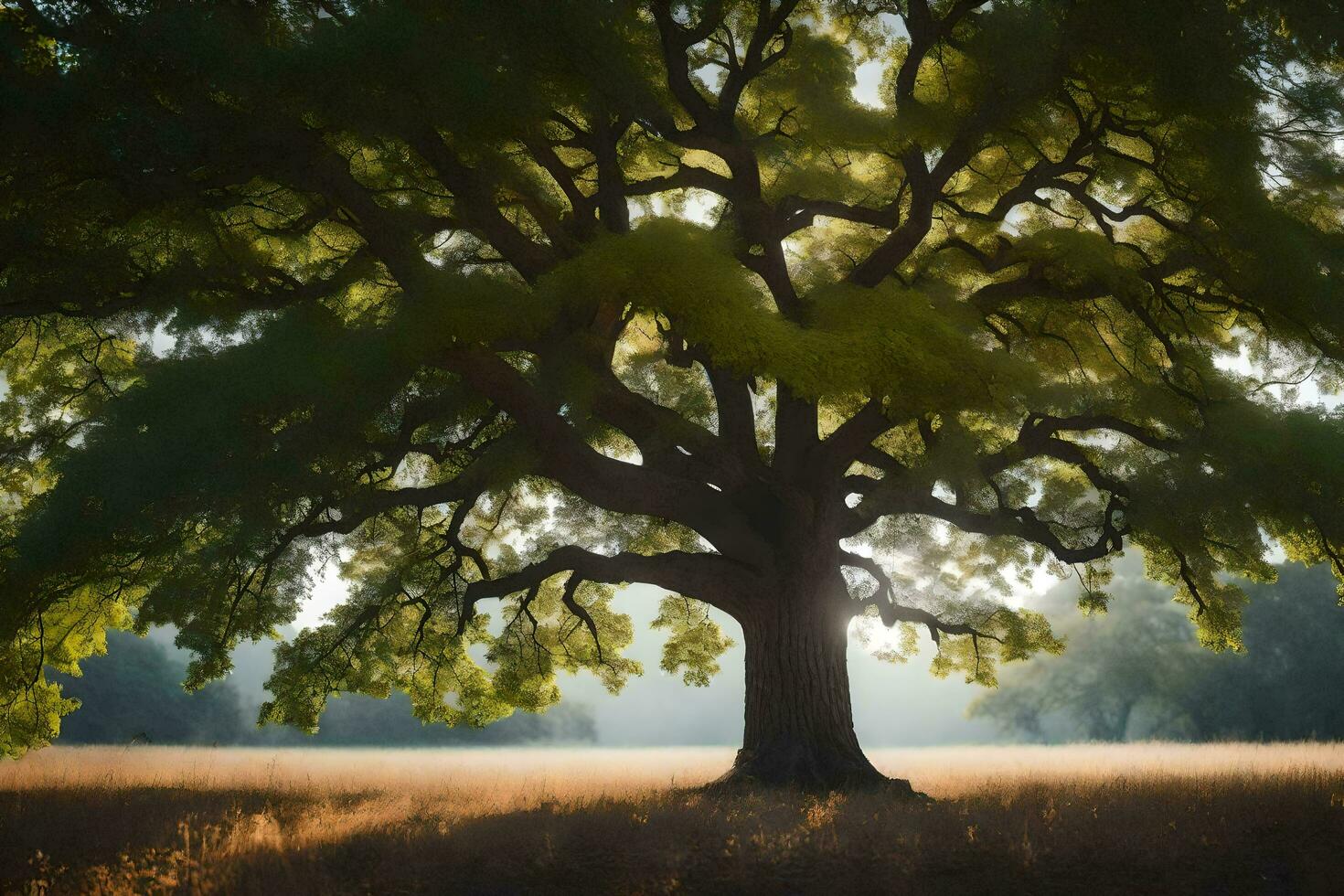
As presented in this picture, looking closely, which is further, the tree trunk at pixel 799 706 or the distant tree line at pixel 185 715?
the distant tree line at pixel 185 715

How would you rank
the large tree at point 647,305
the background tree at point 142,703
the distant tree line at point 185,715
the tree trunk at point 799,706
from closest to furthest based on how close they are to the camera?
the large tree at point 647,305, the tree trunk at point 799,706, the background tree at point 142,703, the distant tree line at point 185,715

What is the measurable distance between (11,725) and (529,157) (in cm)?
1103

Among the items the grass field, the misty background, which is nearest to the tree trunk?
the grass field

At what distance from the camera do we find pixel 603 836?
25.3 feet

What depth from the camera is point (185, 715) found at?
141 ft

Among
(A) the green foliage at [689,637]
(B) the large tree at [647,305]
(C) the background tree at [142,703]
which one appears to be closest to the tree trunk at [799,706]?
(B) the large tree at [647,305]

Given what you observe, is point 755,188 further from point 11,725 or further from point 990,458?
point 11,725

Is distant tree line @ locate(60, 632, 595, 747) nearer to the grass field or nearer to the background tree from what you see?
the background tree

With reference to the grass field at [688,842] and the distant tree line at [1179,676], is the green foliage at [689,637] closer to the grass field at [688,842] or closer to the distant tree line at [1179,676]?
the grass field at [688,842]

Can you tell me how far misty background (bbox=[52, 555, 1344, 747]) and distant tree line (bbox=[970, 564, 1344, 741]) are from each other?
49 mm

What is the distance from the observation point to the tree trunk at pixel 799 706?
10461mm

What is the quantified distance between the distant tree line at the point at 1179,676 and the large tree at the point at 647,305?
66.0ft

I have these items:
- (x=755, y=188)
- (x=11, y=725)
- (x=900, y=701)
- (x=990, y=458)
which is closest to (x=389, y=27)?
(x=755, y=188)

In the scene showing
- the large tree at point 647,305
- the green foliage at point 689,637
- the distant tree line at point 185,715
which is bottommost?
the distant tree line at point 185,715
